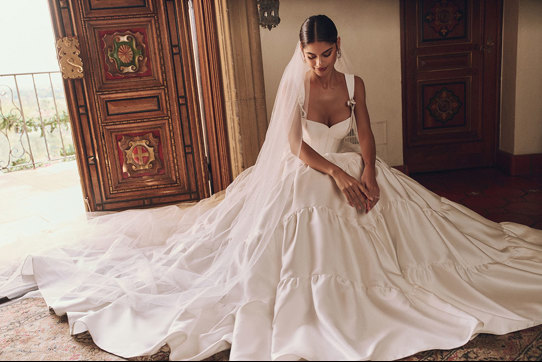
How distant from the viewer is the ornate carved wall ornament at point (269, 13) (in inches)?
141

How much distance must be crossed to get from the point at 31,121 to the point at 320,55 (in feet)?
18.9

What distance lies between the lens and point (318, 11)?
4.05m

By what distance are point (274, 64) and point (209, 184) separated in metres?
1.19

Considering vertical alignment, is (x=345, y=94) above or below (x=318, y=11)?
below

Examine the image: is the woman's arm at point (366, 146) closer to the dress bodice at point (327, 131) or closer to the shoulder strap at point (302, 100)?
the dress bodice at point (327, 131)

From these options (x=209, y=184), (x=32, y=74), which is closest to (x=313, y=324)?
(x=209, y=184)

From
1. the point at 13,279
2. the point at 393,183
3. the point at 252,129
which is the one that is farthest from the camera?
the point at 252,129

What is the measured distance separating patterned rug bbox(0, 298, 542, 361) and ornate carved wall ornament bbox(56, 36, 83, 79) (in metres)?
1.96

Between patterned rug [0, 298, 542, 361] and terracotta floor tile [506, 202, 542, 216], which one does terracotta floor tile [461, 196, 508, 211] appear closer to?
terracotta floor tile [506, 202, 542, 216]

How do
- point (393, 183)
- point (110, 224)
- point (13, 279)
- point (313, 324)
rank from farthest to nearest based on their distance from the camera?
1. point (110, 224)
2. point (13, 279)
3. point (393, 183)
4. point (313, 324)

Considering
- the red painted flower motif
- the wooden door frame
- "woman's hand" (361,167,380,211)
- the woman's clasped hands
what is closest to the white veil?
the woman's clasped hands

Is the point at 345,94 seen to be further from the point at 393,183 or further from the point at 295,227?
the point at 295,227

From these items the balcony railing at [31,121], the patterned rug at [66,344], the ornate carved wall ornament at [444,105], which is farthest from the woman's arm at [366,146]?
the balcony railing at [31,121]

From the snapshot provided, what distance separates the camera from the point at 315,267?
191 centimetres
